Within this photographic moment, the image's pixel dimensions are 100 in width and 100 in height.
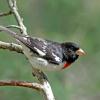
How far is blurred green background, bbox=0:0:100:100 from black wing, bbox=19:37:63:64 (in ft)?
5.50

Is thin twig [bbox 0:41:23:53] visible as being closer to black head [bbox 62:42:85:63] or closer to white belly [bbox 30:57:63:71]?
white belly [bbox 30:57:63:71]

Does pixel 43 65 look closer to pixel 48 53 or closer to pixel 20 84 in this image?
pixel 48 53

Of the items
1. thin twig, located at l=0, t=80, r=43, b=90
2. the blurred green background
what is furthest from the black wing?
the blurred green background

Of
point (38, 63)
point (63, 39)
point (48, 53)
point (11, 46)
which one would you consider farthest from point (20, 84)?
point (63, 39)

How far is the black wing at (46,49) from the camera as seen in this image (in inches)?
217

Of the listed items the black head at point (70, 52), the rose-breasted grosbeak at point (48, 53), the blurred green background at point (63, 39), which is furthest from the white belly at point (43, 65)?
the blurred green background at point (63, 39)

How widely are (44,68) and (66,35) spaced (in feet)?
13.1

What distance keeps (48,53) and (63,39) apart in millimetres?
3221

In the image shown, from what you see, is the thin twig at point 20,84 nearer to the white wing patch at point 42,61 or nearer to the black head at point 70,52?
the white wing patch at point 42,61

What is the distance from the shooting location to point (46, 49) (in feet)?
18.6

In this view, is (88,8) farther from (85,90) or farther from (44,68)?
(44,68)

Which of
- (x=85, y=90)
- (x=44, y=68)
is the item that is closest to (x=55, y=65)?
(x=44, y=68)

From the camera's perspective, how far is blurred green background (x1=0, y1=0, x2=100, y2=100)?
7566mm

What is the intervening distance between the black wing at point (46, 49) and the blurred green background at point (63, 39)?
1.68m
